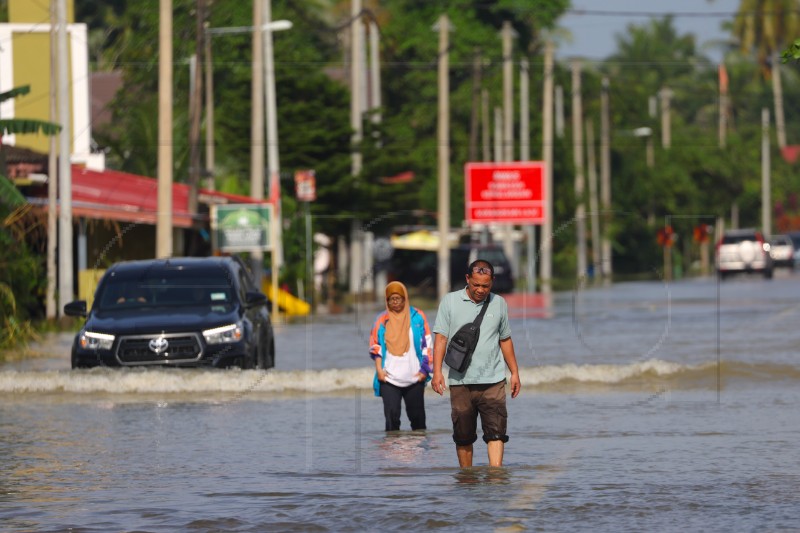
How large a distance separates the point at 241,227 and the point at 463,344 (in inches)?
1027

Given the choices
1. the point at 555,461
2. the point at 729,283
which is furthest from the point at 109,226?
the point at 729,283

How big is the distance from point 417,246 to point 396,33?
A: 95.0 ft

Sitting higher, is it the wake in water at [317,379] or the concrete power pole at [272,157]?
the concrete power pole at [272,157]

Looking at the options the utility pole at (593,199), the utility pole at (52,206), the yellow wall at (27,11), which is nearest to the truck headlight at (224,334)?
the utility pole at (52,206)

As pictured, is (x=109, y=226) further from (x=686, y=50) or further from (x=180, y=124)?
(x=686, y=50)

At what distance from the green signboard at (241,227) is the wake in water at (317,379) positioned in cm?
1553

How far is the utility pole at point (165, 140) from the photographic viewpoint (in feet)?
109

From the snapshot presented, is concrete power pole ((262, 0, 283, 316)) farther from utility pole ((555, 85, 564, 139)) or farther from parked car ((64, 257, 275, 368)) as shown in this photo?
utility pole ((555, 85, 564, 139))

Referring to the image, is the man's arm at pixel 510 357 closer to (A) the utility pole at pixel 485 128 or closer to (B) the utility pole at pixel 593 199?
(A) the utility pole at pixel 485 128

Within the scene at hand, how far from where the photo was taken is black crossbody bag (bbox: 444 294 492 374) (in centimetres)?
1262

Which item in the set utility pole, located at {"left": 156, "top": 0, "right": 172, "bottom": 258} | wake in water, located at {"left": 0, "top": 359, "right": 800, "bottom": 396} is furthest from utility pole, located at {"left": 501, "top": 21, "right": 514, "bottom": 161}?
wake in water, located at {"left": 0, "top": 359, "right": 800, "bottom": 396}

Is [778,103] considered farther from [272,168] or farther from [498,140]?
[272,168]

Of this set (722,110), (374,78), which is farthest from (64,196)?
(722,110)

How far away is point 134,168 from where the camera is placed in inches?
2109
